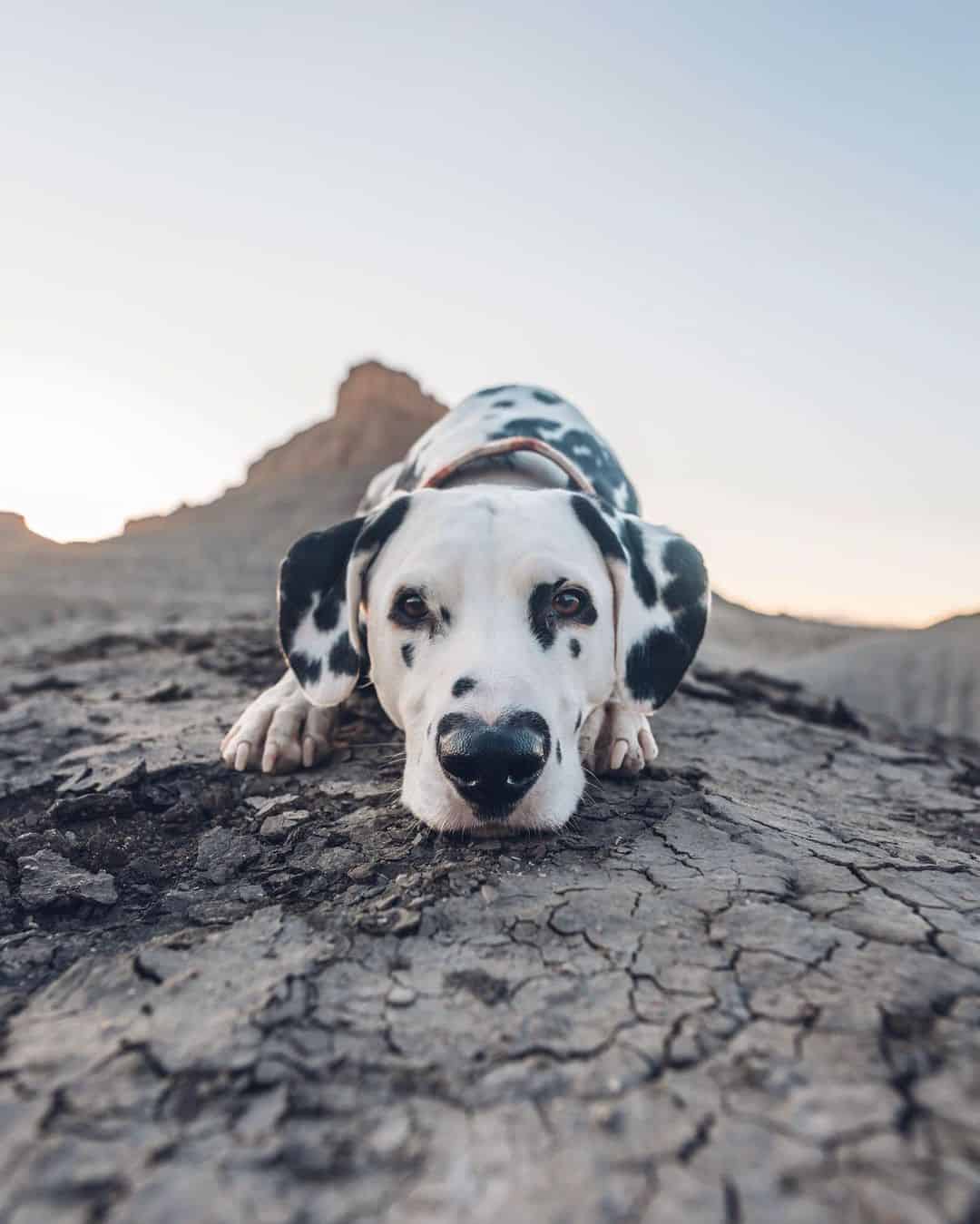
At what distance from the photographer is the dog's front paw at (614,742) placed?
2.50 meters

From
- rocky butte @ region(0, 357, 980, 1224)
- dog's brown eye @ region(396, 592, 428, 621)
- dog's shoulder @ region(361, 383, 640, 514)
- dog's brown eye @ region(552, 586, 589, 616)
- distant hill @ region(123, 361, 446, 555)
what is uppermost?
distant hill @ region(123, 361, 446, 555)

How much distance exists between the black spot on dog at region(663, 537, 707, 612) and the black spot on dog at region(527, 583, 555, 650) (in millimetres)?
532

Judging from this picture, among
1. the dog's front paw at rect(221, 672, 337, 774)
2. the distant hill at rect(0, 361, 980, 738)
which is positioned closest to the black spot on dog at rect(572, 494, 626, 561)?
the dog's front paw at rect(221, 672, 337, 774)

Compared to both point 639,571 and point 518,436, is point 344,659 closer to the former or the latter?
point 639,571

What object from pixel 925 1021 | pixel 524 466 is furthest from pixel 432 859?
pixel 524 466

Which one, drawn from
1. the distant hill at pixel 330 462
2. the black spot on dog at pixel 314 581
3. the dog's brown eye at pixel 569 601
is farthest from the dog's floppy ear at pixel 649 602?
the distant hill at pixel 330 462

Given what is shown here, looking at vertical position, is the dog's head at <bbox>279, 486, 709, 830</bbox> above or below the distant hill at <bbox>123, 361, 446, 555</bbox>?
below

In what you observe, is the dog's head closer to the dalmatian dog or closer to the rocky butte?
the dalmatian dog

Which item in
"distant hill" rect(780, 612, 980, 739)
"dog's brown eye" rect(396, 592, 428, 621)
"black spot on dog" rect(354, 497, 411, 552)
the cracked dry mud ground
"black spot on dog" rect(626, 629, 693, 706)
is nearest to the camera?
the cracked dry mud ground

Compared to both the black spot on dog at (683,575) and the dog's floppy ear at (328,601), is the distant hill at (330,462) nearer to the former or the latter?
the dog's floppy ear at (328,601)

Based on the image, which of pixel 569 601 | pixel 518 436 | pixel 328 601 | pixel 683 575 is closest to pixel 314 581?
pixel 328 601

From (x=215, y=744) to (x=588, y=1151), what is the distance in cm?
231

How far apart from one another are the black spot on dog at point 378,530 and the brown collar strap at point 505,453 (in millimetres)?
721

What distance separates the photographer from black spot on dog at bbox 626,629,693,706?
2486 mm
